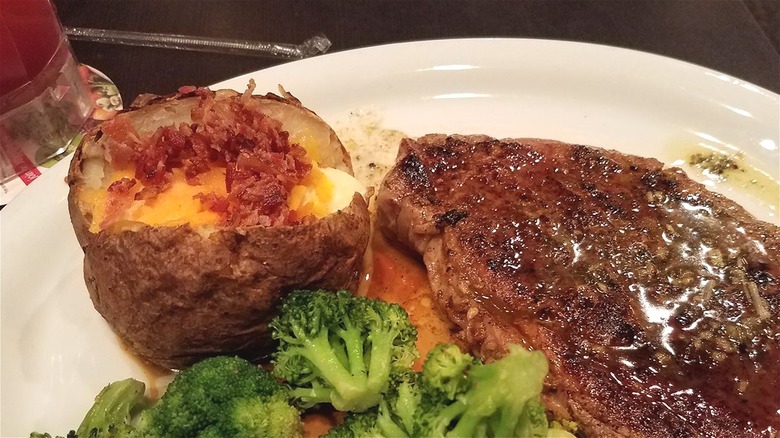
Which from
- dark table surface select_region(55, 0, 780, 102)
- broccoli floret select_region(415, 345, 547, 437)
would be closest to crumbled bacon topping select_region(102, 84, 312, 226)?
broccoli floret select_region(415, 345, 547, 437)

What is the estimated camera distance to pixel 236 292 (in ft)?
6.81

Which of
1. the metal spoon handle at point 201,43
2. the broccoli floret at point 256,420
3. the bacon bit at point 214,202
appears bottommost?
the metal spoon handle at point 201,43

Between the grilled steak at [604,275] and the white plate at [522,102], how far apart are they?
0.50 m

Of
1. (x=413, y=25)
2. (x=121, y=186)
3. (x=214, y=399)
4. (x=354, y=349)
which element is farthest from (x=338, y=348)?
(x=413, y=25)

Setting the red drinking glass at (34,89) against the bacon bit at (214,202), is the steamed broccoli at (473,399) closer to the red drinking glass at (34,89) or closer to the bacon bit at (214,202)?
the bacon bit at (214,202)

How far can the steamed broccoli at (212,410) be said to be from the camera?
1991mm

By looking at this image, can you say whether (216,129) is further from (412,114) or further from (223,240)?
(412,114)

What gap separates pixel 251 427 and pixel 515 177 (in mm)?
1416

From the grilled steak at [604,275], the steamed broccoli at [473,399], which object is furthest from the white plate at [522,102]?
the steamed broccoli at [473,399]

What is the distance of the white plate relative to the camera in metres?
2.78

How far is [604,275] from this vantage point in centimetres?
233

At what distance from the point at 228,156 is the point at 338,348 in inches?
→ 30.2

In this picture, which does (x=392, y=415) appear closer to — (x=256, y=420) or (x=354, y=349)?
(x=354, y=349)

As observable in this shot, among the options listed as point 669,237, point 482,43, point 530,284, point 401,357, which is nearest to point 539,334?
point 530,284
